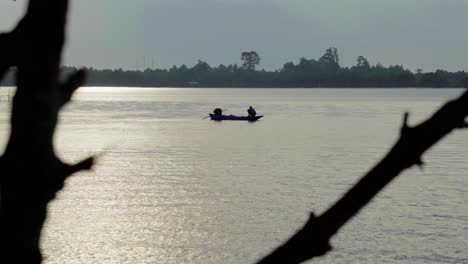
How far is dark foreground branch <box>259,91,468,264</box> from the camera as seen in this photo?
5.80ft

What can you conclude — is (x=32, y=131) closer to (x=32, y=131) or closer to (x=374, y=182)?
(x=32, y=131)

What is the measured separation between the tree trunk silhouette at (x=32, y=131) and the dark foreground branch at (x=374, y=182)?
0.59 metres

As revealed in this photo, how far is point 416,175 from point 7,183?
58.9 metres

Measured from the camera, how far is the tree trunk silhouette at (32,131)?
2.08 m

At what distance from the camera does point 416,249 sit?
3384 centimetres

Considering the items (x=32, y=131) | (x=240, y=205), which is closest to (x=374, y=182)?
(x=32, y=131)

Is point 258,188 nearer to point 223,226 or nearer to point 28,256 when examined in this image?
point 223,226

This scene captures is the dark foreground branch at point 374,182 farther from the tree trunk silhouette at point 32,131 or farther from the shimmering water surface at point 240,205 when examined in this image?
the shimmering water surface at point 240,205

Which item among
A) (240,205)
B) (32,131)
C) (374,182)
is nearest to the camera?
(374,182)

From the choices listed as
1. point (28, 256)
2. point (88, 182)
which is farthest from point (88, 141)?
point (28, 256)

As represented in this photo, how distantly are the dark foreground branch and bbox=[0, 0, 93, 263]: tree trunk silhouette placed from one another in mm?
593

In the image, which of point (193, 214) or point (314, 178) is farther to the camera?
point (314, 178)

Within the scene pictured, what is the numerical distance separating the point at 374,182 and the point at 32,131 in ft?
2.76

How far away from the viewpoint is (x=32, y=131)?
82.7 inches
